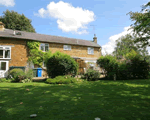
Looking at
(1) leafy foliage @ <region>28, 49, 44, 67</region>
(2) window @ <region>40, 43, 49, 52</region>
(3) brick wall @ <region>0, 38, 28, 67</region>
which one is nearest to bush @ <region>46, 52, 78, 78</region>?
(1) leafy foliage @ <region>28, 49, 44, 67</region>

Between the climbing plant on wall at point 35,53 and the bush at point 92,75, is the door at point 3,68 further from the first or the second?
the bush at point 92,75

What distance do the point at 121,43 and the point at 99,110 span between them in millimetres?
43860

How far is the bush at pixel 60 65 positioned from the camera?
10.8 meters

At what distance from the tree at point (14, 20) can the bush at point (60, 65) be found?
893 inches

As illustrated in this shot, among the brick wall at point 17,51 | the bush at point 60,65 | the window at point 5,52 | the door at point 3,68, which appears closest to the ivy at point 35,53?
the brick wall at point 17,51

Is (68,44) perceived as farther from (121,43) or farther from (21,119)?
(121,43)

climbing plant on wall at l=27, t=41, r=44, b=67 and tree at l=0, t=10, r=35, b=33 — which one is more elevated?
tree at l=0, t=10, r=35, b=33

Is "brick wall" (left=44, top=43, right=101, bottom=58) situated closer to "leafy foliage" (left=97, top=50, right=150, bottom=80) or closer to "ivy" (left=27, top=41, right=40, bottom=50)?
"ivy" (left=27, top=41, right=40, bottom=50)

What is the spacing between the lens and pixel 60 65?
10.8m

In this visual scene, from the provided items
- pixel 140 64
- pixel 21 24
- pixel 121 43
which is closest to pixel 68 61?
pixel 140 64

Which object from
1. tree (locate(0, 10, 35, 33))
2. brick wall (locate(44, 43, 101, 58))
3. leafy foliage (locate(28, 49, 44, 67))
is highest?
tree (locate(0, 10, 35, 33))

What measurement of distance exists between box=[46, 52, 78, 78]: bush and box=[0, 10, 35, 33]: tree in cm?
2268

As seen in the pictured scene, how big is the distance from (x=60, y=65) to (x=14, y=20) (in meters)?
24.9

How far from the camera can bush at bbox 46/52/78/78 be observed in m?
10.8
